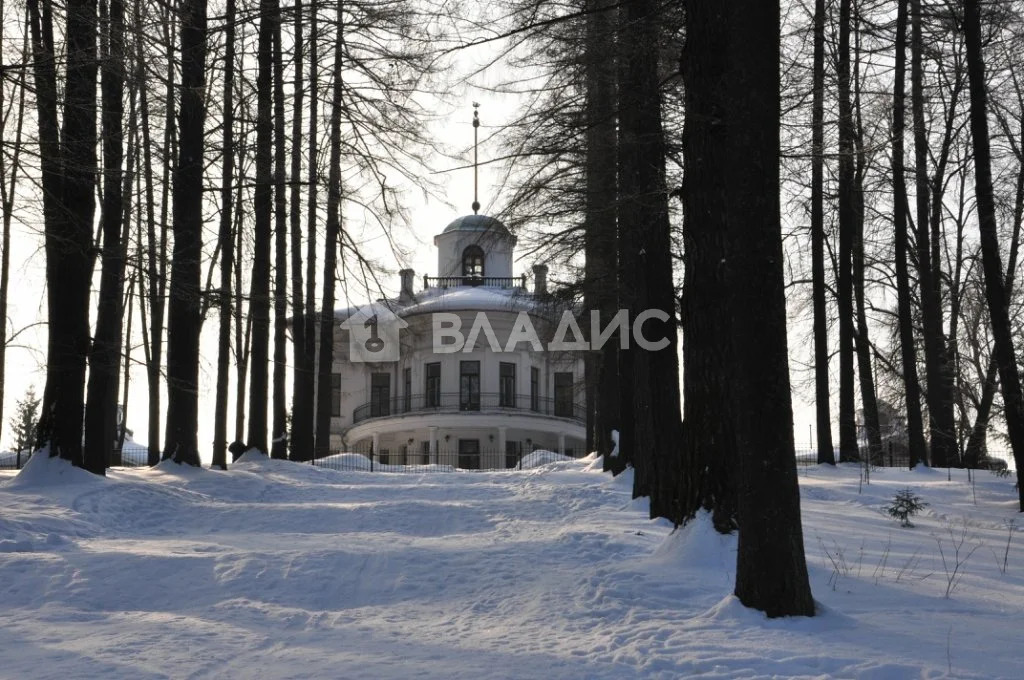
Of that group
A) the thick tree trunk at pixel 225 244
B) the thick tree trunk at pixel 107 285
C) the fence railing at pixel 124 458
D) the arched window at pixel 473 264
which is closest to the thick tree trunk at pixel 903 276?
the thick tree trunk at pixel 225 244

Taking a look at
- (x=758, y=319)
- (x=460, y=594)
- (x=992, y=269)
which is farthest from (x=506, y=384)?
(x=758, y=319)

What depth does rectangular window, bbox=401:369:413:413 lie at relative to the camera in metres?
46.8

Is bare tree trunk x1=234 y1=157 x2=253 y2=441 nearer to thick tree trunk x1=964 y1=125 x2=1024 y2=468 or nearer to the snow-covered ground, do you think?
the snow-covered ground

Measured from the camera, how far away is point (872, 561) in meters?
8.64

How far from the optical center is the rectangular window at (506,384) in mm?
46125

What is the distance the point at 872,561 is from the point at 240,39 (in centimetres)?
1319

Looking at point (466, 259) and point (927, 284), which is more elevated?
point (466, 259)

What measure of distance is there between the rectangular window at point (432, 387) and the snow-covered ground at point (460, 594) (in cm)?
3267

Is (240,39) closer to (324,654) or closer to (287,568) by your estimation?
(287,568)

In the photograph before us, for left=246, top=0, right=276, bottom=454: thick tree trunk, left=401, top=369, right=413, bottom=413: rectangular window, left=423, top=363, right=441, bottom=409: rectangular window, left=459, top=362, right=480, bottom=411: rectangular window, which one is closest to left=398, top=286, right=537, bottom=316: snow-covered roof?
left=459, top=362, right=480, bottom=411: rectangular window

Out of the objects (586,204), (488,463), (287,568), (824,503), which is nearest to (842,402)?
(824,503)

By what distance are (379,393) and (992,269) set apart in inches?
1494

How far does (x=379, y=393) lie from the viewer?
4944 centimetres

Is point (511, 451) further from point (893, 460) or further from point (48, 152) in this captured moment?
point (48, 152)
